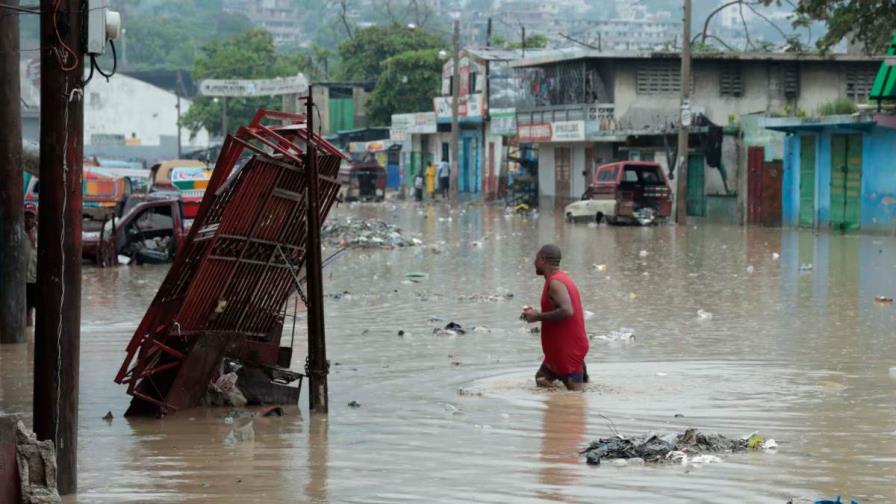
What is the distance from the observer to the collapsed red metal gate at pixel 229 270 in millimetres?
9906

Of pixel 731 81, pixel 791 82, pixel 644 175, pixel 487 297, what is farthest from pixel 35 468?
pixel 791 82

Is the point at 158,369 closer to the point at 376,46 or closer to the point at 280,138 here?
the point at 280,138

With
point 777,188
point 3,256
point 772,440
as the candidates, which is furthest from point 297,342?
point 777,188

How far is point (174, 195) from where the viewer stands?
26094 mm

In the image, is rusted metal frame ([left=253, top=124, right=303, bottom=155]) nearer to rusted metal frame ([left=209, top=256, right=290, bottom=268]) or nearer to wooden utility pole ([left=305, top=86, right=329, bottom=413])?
wooden utility pole ([left=305, top=86, right=329, bottom=413])

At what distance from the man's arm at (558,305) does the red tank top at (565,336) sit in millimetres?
37

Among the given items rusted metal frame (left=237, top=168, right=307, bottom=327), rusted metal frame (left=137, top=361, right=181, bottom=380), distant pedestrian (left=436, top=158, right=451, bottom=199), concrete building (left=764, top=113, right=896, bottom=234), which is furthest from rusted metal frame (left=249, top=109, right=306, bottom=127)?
distant pedestrian (left=436, top=158, right=451, bottom=199)

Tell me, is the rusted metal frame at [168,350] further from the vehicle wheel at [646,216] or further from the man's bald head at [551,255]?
the vehicle wheel at [646,216]

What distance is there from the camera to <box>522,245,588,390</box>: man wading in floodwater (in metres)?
10.9

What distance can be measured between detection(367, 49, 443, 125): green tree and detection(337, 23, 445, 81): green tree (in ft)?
15.5

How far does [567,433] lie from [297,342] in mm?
5829

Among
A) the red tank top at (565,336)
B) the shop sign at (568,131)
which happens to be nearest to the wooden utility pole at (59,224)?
the red tank top at (565,336)

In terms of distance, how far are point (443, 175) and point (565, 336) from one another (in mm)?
53388

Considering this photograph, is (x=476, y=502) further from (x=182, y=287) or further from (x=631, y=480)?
(x=182, y=287)
